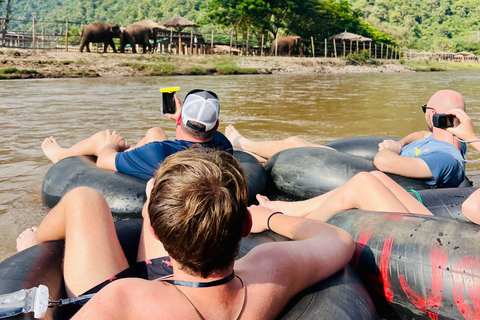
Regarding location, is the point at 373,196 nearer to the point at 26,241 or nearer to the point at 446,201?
the point at 446,201

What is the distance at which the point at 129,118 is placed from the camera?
1098cm

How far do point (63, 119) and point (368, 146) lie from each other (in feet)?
24.4

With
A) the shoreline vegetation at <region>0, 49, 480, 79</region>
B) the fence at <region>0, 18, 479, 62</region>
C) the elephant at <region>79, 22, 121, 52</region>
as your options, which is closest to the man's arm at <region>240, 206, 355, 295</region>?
the shoreline vegetation at <region>0, 49, 480, 79</region>

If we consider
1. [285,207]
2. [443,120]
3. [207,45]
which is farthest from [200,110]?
[207,45]

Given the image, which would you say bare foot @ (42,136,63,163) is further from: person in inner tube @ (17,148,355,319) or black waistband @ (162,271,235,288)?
black waistband @ (162,271,235,288)

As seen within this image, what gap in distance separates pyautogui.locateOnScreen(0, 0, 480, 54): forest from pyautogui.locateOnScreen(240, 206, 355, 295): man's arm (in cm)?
3327

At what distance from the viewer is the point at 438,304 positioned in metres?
2.55

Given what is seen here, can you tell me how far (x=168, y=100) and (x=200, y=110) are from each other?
3.24 ft

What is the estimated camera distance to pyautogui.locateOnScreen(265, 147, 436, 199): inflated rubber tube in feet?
15.3

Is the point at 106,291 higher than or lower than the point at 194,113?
lower

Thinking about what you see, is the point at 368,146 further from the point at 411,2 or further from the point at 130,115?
the point at 411,2

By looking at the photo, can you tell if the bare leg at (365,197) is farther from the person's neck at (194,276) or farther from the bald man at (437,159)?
the person's neck at (194,276)

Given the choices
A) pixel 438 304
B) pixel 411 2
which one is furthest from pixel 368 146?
pixel 411 2

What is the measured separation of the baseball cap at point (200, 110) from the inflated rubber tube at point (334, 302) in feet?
5.15
